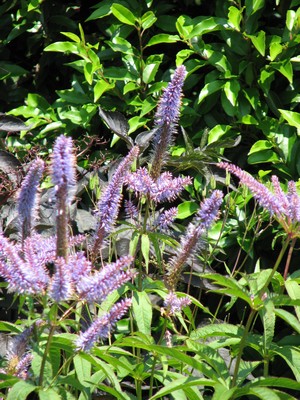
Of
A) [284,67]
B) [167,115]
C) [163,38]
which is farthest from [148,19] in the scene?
[167,115]

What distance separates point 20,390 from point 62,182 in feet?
2.13

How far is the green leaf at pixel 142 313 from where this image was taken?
2.85 meters

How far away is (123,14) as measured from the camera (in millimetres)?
4254

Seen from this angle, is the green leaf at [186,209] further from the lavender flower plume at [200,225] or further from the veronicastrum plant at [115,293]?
the lavender flower plume at [200,225]

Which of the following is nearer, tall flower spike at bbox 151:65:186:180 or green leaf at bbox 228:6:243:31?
tall flower spike at bbox 151:65:186:180

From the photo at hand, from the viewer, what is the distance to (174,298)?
263 centimetres

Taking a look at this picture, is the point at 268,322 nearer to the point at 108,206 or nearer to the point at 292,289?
the point at 292,289

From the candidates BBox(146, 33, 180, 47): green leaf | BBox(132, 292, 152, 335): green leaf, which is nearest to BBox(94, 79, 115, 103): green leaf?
BBox(146, 33, 180, 47): green leaf

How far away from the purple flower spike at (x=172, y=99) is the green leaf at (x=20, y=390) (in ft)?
3.59

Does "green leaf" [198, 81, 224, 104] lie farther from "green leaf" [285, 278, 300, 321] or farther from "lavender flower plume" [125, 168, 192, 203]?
"green leaf" [285, 278, 300, 321]

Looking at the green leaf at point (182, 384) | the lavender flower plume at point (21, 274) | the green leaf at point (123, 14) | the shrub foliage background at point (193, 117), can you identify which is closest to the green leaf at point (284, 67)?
the shrub foliage background at point (193, 117)

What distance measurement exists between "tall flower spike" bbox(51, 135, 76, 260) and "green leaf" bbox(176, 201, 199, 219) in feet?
6.14

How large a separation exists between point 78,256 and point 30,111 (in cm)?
243

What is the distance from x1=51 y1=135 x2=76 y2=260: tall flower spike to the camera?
210 centimetres
